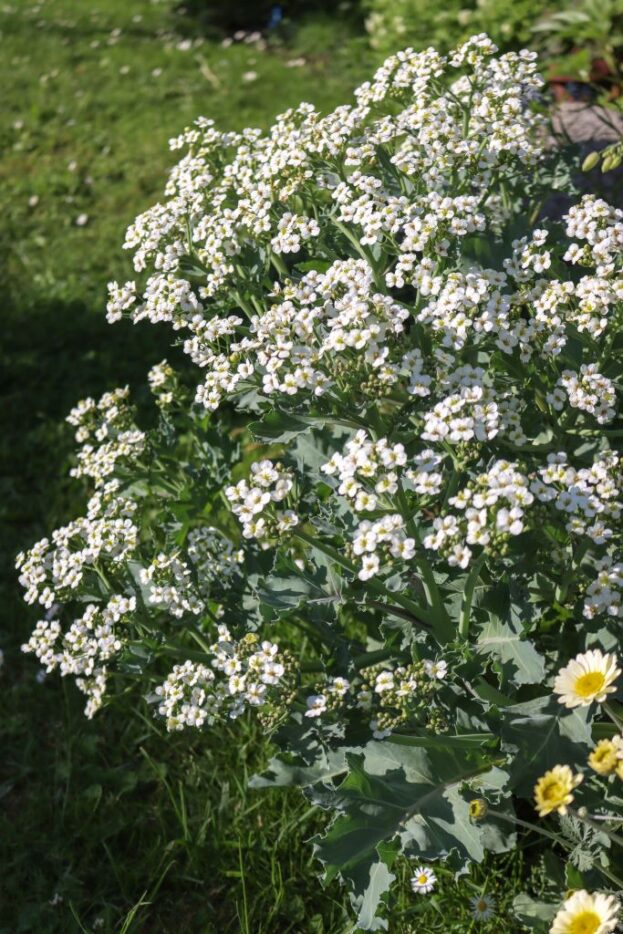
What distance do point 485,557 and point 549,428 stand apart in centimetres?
55

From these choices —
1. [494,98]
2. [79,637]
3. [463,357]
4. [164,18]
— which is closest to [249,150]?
[494,98]

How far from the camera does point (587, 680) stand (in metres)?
1.96

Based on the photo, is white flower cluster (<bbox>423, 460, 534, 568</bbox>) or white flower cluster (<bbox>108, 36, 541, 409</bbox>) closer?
white flower cluster (<bbox>423, 460, 534, 568</bbox>)

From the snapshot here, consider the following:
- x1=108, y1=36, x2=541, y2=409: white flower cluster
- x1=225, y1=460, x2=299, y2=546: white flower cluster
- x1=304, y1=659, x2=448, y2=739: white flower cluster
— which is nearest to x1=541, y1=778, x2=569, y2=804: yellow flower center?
x1=304, y1=659, x2=448, y2=739: white flower cluster

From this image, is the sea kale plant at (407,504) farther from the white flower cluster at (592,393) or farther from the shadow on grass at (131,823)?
the shadow on grass at (131,823)

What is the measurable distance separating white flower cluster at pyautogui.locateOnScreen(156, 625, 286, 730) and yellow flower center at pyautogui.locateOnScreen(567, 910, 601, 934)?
0.77m

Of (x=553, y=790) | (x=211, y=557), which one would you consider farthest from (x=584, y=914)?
(x=211, y=557)

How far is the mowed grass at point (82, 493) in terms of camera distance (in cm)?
267

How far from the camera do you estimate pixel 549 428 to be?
2.49m

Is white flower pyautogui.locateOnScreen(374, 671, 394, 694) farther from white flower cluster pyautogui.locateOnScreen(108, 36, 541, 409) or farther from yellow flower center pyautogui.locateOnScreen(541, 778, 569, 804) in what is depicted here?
white flower cluster pyautogui.locateOnScreen(108, 36, 541, 409)

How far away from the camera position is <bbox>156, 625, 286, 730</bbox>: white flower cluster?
2246mm

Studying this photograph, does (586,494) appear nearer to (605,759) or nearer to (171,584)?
(605,759)

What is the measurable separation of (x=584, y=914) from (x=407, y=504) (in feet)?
2.89

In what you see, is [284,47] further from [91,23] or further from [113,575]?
[113,575]
